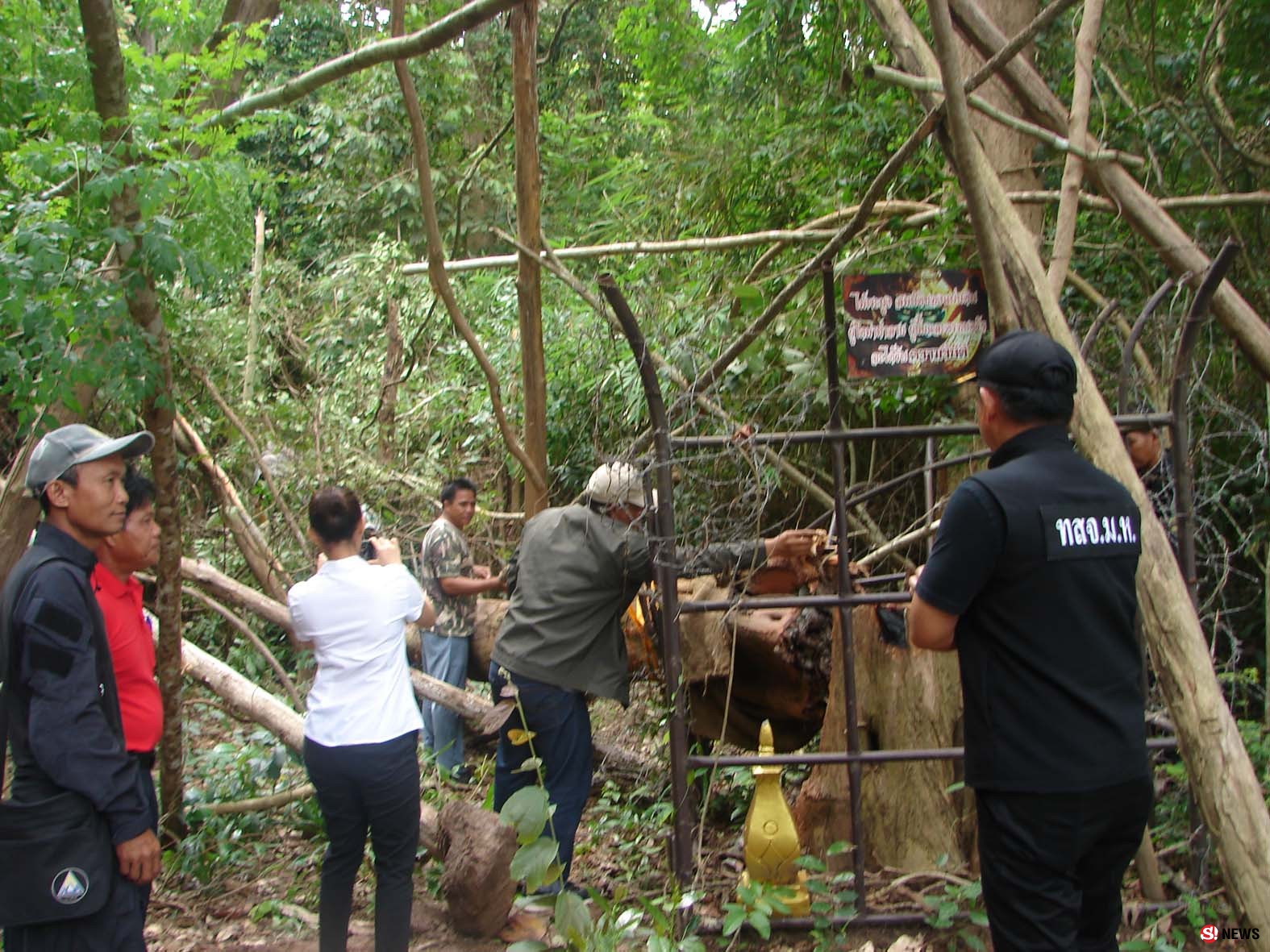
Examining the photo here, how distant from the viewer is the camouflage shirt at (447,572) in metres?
6.44

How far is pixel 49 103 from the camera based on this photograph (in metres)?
4.36

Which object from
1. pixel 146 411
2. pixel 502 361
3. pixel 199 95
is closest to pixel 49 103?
pixel 199 95

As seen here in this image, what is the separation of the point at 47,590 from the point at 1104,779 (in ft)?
8.49

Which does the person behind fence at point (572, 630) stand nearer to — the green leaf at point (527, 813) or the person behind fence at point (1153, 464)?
the green leaf at point (527, 813)

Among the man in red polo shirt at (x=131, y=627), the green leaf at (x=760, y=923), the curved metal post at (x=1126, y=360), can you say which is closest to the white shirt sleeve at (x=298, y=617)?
the man in red polo shirt at (x=131, y=627)

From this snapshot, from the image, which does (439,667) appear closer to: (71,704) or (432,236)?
(432,236)

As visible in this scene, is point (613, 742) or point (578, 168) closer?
point (613, 742)

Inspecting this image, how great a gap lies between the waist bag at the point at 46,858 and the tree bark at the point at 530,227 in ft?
10.2

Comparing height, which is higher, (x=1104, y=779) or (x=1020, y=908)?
(x=1104, y=779)

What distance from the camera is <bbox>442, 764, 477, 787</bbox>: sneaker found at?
5.80m

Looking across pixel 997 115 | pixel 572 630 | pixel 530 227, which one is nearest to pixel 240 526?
pixel 530 227

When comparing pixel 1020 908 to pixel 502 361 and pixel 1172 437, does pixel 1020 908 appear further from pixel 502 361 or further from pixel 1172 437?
pixel 502 361

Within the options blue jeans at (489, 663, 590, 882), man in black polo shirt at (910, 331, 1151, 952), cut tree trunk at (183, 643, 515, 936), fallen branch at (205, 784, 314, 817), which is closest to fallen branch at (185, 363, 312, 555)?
fallen branch at (205, 784, 314, 817)

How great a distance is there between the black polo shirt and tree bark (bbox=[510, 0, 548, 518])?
3132 millimetres
